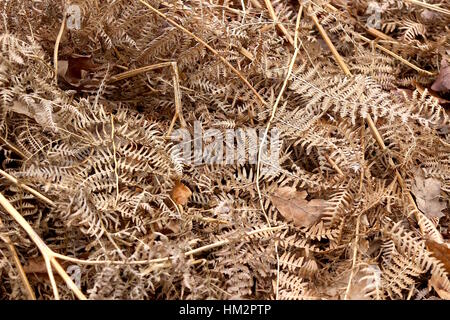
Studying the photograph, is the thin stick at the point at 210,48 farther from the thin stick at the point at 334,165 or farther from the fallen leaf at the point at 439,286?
the fallen leaf at the point at 439,286

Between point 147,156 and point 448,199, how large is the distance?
33.2 inches

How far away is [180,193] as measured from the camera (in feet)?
4.70

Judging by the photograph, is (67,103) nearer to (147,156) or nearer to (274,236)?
(147,156)

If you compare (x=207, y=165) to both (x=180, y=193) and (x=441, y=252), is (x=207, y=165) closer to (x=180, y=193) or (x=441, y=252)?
(x=180, y=193)

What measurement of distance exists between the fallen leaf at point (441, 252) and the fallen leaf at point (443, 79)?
25.8 inches

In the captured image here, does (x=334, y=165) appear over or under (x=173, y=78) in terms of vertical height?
under

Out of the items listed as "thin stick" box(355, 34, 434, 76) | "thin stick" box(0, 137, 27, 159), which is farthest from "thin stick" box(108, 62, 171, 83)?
"thin stick" box(355, 34, 434, 76)

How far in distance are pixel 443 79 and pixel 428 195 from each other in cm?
50

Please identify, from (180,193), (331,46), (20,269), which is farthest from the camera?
(331,46)

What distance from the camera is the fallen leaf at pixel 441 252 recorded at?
4.51ft

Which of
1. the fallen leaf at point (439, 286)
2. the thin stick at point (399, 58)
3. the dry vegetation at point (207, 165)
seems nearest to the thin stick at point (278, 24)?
the dry vegetation at point (207, 165)

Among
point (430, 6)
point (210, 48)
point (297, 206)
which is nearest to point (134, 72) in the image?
point (210, 48)

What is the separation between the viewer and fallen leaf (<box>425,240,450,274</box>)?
1.38 metres

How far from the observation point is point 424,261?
1319 millimetres
